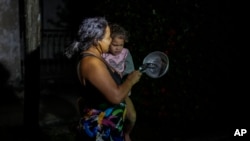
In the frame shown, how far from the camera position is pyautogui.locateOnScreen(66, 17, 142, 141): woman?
277 cm

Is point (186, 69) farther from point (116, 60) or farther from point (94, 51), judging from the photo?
point (94, 51)

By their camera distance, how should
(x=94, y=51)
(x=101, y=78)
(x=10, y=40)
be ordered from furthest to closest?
(x=10, y=40) → (x=94, y=51) → (x=101, y=78)

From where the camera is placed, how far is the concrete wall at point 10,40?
25.7 ft

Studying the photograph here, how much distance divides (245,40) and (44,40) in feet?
19.0

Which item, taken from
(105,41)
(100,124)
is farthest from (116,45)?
(100,124)

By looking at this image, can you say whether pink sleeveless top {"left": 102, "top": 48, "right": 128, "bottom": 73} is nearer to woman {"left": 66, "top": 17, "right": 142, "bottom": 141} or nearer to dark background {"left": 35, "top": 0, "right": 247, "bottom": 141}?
woman {"left": 66, "top": 17, "right": 142, "bottom": 141}

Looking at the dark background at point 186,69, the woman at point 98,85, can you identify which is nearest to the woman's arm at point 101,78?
the woman at point 98,85

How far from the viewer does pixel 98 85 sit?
2.75m

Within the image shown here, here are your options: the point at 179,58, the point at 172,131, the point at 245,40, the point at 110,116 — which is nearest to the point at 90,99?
the point at 110,116

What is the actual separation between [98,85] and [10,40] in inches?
233

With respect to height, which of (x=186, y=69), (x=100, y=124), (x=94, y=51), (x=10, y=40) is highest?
(x=10, y=40)

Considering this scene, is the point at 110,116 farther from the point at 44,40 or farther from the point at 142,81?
the point at 44,40

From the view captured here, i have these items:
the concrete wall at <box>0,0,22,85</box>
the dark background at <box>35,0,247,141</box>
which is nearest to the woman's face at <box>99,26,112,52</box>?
the dark background at <box>35,0,247,141</box>

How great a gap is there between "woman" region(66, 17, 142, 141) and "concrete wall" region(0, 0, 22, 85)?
5.39 metres
